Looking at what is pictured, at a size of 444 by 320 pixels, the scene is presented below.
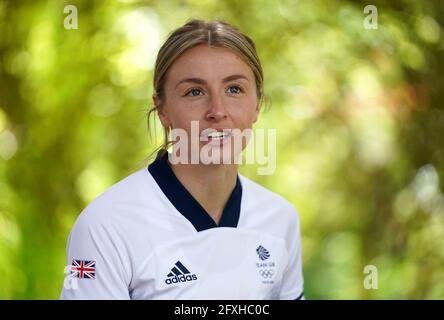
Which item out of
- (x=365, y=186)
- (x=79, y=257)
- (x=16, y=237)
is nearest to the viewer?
(x=79, y=257)

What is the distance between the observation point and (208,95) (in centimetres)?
134

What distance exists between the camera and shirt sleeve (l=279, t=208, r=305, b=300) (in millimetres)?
1548

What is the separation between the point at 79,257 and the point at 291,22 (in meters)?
1.45

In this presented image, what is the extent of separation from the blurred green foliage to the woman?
0.86 m

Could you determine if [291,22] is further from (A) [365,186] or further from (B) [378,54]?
(A) [365,186]

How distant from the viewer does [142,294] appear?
51.0 inches

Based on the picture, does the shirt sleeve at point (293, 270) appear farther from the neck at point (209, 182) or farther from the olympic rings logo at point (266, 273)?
the neck at point (209, 182)

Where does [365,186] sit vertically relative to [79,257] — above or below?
above

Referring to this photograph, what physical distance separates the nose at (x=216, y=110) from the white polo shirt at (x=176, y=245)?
18cm

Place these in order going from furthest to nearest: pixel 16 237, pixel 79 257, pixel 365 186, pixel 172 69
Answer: pixel 365 186, pixel 16 237, pixel 172 69, pixel 79 257

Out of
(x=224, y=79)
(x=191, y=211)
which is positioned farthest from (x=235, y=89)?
(x=191, y=211)

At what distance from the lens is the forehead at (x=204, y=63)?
1337 millimetres

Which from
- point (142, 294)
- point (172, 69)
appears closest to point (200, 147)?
point (172, 69)
